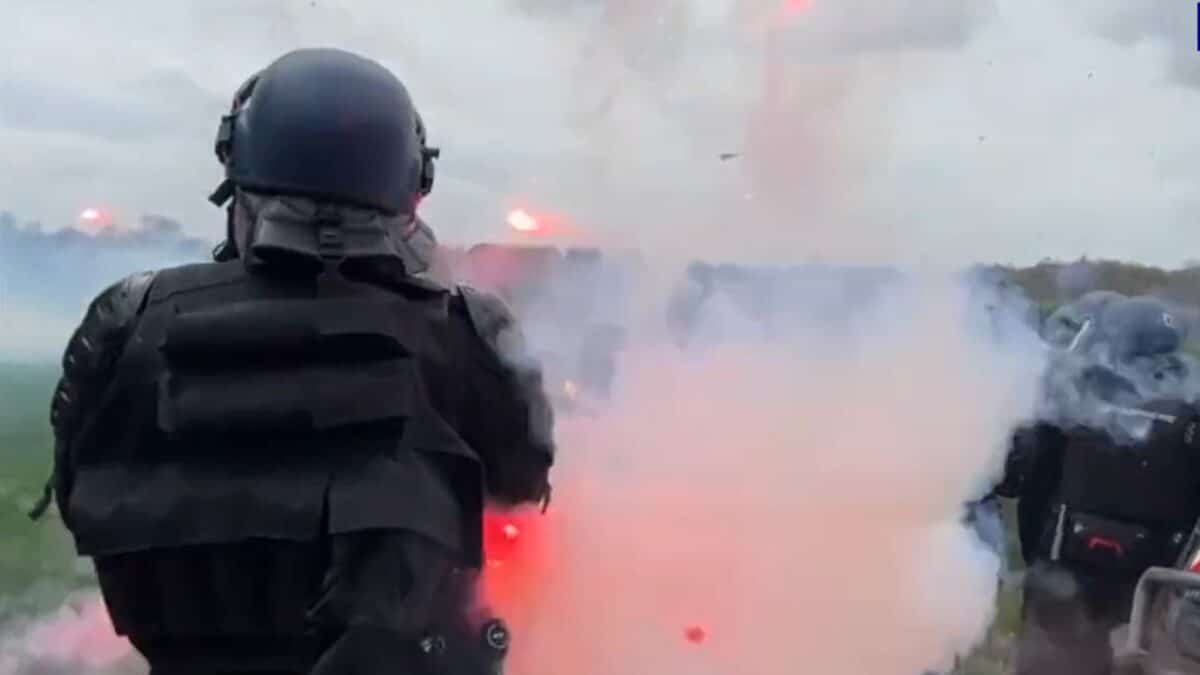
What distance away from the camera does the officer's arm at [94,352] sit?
107 inches

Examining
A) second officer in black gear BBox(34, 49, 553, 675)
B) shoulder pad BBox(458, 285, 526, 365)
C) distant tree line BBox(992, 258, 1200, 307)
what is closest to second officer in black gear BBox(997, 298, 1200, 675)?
distant tree line BBox(992, 258, 1200, 307)

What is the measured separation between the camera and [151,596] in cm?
271

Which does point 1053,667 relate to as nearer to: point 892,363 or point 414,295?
point 892,363

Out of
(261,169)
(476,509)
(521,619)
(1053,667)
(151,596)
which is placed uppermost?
(261,169)

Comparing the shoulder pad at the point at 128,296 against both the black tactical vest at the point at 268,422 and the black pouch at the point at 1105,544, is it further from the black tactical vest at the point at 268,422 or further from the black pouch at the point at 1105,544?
the black pouch at the point at 1105,544

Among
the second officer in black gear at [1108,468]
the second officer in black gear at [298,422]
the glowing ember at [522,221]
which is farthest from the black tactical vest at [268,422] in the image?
the second officer in black gear at [1108,468]

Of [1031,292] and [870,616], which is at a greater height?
[1031,292]

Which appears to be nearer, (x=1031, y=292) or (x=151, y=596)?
(x=151, y=596)

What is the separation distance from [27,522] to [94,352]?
10.8 ft

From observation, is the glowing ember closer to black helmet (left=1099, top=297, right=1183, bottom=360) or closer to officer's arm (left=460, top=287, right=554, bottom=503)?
black helmet (left=1099, top=297, right=1183, bottom=360)

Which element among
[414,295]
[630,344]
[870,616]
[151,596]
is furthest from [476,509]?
[870,616]

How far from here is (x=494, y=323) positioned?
2.80m

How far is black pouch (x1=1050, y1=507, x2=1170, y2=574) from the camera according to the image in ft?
19.1

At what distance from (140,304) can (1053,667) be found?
15.3ft
